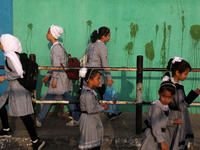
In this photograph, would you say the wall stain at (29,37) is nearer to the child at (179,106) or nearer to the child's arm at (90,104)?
the child's arm at (90,104)

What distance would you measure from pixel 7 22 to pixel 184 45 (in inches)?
139

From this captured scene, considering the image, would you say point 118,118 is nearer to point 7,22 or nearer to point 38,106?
point 38,106

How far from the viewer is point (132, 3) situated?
15.8 ft

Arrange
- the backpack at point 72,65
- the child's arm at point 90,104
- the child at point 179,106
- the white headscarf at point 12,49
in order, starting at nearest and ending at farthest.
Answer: the child at point 179,106
the child's arm at point 90,104
the white headscarf at point 12,49
the backpack at point 72,65

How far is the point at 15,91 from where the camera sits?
3.13m

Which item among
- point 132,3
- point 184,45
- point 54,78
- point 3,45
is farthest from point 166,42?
point 3,45

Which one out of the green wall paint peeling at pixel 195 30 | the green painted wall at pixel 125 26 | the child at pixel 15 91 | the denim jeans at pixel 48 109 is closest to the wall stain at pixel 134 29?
the green painted wall at pixel 125 26

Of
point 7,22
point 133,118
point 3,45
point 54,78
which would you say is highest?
point 7,22

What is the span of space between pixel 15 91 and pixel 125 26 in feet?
8.59

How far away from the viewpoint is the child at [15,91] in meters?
3.01

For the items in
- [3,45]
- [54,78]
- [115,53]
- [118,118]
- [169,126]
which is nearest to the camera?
[169,126]

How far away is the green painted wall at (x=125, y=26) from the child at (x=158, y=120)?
2542 millimetres

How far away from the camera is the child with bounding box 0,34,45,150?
9.87 ft

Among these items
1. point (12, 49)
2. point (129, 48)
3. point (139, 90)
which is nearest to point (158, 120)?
point (139, 90)
